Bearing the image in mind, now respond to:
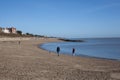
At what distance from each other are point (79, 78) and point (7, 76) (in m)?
4.47

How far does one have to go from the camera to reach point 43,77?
13508 millimetres

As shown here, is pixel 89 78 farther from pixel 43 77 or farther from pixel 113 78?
pixel 43 77

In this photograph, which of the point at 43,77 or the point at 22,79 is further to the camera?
the point at 43,77

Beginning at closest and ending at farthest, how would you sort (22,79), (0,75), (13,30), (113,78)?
1. (22,79)
2. (0,75)
3. (113,78)
4. (13,30)

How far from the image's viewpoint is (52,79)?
13.0 metres

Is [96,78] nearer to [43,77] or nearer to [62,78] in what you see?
[62,78]

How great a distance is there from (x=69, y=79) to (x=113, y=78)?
3.30 m

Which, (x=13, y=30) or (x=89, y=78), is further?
(x=13, y=30)

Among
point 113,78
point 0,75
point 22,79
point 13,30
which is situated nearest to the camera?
point 22,79

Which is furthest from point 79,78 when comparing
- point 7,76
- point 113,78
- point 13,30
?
point 13,30

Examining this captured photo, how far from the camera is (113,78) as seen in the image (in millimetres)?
14523

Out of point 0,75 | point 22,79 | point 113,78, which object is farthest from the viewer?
point 113,78

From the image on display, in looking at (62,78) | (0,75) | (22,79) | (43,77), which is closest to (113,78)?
(62,78)

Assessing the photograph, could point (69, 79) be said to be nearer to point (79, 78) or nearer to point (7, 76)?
point (79, 78)
